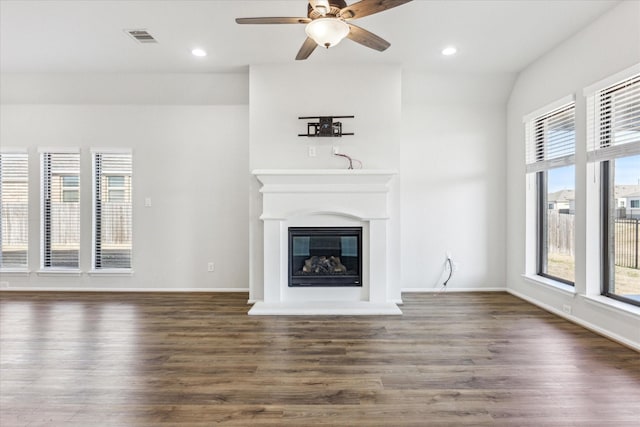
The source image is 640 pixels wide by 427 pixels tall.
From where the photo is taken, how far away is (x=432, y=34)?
3266 mm

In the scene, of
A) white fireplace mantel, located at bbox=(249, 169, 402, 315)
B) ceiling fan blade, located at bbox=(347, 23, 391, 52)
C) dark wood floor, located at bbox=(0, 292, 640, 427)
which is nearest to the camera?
dark wood floor, located at bbox=(0, 292, 640, 427)

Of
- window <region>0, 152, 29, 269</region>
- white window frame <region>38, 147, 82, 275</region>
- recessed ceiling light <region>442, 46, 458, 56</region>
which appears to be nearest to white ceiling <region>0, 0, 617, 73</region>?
recessed ceiling light <region>442, 46, 458, 56</region>

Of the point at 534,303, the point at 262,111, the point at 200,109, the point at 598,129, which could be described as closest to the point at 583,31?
the point at 598,129

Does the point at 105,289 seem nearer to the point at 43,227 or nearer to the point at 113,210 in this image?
the point at 113,210

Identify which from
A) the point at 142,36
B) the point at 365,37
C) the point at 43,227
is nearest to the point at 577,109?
the point at 365,37

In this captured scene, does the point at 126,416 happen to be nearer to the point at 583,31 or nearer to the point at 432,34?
the point at 432,34

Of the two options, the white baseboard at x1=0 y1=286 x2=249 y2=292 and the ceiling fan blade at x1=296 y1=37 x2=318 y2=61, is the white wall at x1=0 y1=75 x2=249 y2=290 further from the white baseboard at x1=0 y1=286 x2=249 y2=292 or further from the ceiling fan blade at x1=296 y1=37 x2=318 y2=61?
the ceiling fan blade at x1=296 y1=37 x2=318 y2=61

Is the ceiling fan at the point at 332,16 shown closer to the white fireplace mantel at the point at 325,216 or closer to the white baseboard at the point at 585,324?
the white fireplace mantel at the point at 325,216

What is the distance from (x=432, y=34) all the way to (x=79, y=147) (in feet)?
15.7

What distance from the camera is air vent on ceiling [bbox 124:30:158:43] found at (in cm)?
322

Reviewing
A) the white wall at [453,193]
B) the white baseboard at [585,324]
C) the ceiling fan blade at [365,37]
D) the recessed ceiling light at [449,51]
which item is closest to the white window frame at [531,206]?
the white baseboard at [585,324]

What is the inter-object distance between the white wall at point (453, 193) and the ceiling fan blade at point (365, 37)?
217 centimetres

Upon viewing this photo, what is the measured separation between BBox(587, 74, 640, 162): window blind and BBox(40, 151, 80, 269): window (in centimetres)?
622

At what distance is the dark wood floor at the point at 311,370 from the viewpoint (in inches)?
73.7
